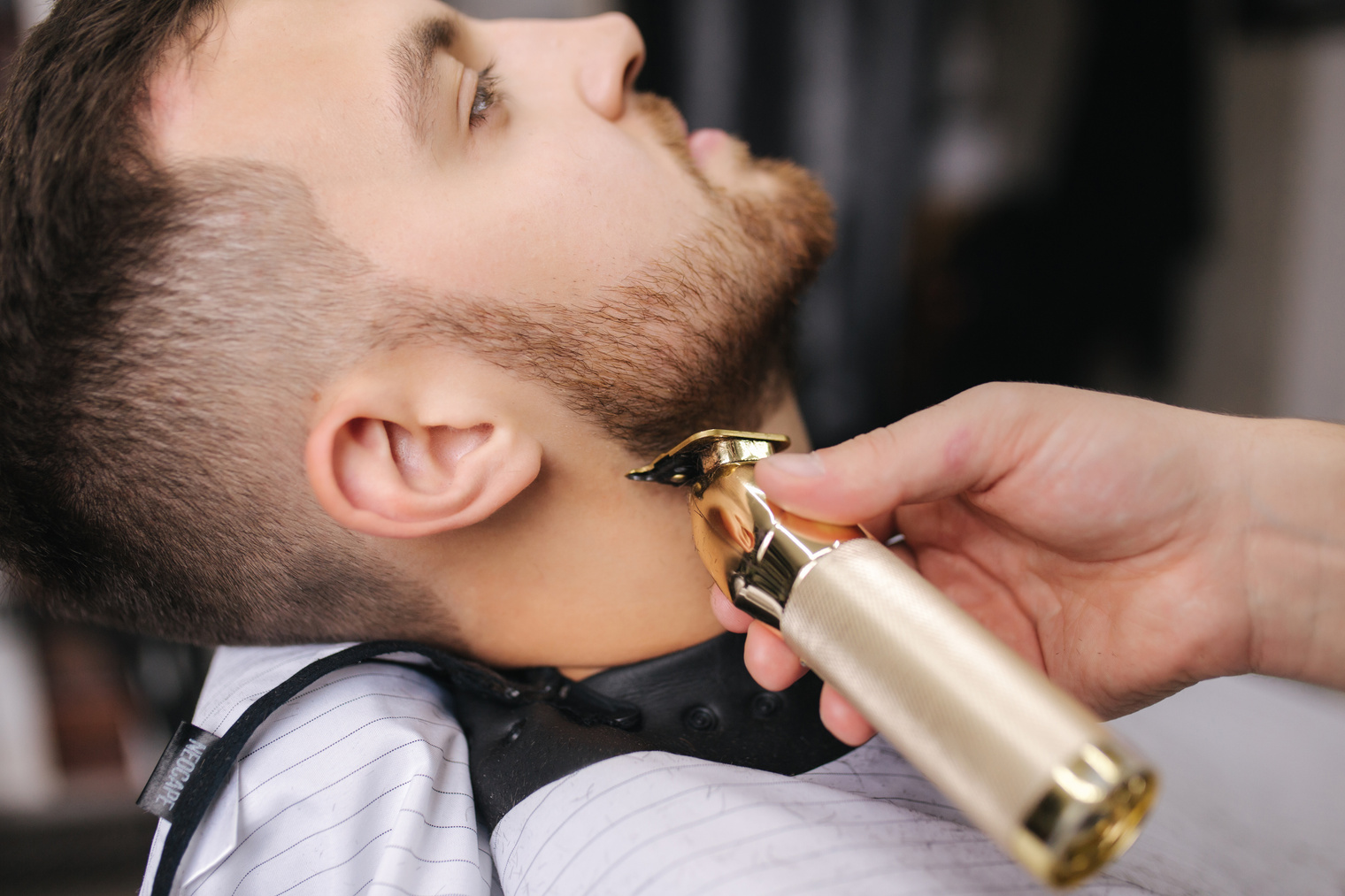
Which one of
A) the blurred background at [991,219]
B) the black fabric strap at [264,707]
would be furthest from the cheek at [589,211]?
the blurred background at [991,219]

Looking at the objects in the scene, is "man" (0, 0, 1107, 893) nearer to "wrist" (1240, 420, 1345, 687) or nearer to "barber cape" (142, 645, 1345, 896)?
"barber cape" (142, 645, 1345, 896)

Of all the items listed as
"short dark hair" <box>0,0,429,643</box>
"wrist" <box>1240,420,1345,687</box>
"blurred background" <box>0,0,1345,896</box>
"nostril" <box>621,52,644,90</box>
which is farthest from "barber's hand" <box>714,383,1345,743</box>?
"blurred background" <box>0,0,1345,896</box>

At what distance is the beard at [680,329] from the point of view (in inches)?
31.4

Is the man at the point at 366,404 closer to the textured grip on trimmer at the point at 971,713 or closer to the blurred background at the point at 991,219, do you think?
the textured grip on trimmer at the point at 971,713

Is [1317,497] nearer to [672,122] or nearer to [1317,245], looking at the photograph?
[672,122]

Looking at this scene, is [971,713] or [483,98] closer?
[971,713]

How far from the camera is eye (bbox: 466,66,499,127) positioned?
0.84 m

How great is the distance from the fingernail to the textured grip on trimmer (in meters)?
0.07

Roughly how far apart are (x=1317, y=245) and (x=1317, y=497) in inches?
104

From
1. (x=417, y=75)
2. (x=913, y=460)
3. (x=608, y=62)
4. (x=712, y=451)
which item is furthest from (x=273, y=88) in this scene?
(x=913, y=460)

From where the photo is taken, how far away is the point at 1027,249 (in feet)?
9.30

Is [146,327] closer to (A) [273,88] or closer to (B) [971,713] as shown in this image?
(A) [273,88]

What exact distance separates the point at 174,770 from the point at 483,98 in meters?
0.72

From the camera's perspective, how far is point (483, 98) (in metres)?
0.85
